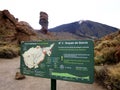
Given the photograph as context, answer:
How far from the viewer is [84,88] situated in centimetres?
767

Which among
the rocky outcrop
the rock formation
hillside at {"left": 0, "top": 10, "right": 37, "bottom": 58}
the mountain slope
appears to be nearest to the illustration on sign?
hillside at {"left": 0, "top": 10, "right": 37, "bottom": 58}

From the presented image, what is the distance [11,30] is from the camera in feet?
87.1

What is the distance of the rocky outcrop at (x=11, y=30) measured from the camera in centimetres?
2557

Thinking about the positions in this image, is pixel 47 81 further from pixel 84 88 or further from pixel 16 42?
pixel 16 42

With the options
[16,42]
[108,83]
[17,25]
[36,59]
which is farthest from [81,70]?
[17,25]

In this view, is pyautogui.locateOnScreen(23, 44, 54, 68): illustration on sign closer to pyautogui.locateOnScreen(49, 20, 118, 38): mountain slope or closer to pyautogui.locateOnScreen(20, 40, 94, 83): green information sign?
pyautogui.locateOnScreen(20, 40, 94, 83): green information sign

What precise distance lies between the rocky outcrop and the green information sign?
19.7 m

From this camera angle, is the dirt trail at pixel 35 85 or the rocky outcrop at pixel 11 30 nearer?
the dirt trail at pixel 35 85

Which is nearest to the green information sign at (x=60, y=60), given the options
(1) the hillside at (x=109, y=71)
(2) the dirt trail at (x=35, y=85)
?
(1) the hillside at (x=109, y=71)

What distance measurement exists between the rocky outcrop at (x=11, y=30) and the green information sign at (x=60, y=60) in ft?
64.6

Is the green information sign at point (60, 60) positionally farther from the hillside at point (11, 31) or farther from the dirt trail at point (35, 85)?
the hillside at point (11, 31)

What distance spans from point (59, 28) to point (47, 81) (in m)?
60.0

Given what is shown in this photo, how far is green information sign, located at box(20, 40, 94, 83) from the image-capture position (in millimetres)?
4652

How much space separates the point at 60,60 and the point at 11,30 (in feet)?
73.2
